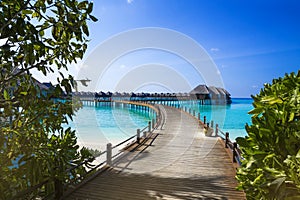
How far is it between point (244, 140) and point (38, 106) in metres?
2.41

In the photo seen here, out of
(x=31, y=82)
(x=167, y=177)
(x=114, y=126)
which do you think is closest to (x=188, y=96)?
(x=114, y=126)

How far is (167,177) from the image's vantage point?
5.55m

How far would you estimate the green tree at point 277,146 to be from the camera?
58.2 inches

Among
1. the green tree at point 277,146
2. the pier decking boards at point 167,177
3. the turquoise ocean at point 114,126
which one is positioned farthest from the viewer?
the turquoise ocean at point 114,126

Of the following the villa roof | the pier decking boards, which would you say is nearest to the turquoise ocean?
the pier decking boards

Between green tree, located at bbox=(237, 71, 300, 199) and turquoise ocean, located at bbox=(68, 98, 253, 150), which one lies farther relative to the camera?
turquoise ocean, located at bbox=(68, 98, 253, 150)

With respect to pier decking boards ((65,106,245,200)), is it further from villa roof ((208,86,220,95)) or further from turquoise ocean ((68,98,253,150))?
villa roof ((208,86,220,95))

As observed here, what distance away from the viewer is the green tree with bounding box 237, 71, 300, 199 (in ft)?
4.85

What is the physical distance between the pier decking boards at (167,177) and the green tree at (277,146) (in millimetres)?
2882

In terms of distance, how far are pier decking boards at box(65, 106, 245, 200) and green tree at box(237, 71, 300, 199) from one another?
2882mm

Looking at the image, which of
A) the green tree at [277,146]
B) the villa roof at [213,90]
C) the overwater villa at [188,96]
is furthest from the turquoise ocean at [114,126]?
the villa roof at [213,90]

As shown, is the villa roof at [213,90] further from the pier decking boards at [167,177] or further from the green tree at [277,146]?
the green tree at [277,146]

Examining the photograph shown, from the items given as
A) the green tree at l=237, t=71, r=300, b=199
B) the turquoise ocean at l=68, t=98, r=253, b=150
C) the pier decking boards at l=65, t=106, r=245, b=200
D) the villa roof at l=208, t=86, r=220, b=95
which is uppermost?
the villa roof at l=208, t=86, r=220, b=95

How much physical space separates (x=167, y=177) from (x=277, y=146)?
14.0ft
